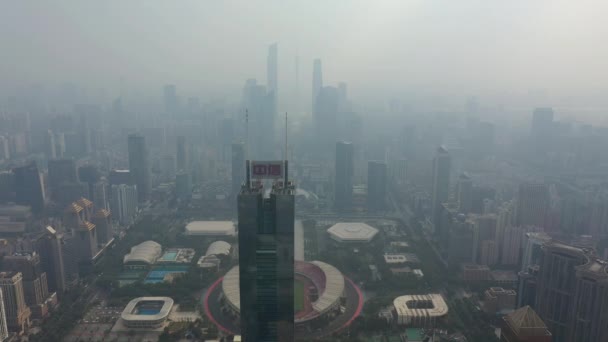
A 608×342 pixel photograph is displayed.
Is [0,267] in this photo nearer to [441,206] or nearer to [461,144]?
[441,206]

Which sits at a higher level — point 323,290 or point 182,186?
point 182,186

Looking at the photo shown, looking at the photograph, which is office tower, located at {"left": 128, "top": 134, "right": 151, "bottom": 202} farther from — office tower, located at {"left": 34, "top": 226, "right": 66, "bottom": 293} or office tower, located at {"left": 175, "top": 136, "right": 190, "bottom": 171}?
office tower, located at {"left": 34, "top": 226, "right": 66, "bottom": 293}

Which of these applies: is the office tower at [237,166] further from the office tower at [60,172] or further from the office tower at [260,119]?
the office tower at [60,172]

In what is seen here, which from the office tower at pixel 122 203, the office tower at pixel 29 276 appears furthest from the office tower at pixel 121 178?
the office tower at pixel 29 276

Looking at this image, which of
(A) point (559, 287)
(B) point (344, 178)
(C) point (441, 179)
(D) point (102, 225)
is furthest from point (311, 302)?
(B) point (344, 178)

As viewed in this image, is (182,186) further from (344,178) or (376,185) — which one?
(376,185)
